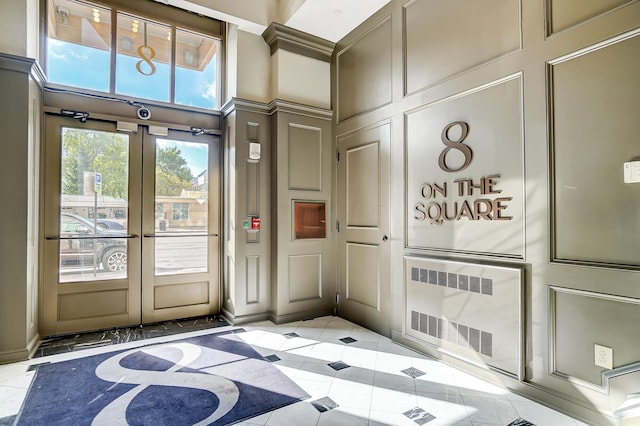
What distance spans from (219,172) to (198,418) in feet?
9.94

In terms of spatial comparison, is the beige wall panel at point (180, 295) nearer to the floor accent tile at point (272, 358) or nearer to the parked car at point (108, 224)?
the parked car at point (108, 224)

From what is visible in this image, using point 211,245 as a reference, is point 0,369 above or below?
below

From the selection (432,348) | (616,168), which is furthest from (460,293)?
(616,168)

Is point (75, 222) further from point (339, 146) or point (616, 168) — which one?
point (616, 168)

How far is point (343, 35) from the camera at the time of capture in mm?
4316

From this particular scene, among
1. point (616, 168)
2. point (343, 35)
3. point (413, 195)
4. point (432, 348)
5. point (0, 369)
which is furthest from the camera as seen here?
point (343, 35)

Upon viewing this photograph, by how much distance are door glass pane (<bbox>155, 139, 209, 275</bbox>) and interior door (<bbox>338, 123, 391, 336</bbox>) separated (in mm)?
1826

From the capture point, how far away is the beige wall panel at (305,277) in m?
4.30

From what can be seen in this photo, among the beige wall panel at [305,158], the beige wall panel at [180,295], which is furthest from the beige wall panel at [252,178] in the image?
the beige wall panel at [180,295]

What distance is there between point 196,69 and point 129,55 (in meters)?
0.78

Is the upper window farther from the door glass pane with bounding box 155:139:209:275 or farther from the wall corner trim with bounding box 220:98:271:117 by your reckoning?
the door glass pane with bounding box 155:139:209:275

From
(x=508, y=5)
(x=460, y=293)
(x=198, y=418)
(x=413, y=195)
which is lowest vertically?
(x=198, y=418)

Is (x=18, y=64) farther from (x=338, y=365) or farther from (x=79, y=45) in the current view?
(x=338, y=365)

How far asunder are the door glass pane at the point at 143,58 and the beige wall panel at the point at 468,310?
367 centimetres
